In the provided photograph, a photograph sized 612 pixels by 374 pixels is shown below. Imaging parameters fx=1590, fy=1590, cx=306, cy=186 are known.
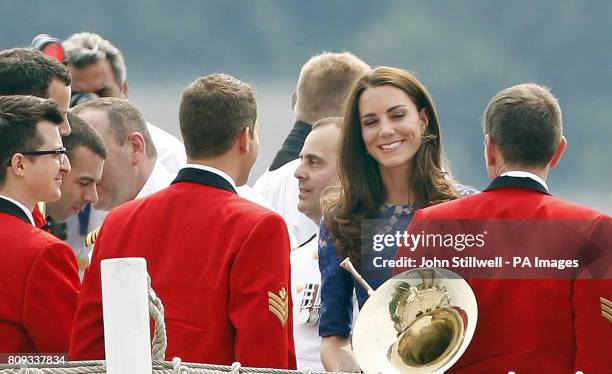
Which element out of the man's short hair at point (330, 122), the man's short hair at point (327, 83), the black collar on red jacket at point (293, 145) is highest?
the man's short hair at point (327, 83)

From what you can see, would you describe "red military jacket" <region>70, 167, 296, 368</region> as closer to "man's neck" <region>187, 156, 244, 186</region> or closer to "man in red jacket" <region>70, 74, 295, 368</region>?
"man in red jacket" <region>70, 74, 295, 368</region>

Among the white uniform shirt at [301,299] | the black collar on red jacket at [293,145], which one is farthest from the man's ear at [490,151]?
the black collar on red jacket at [293,145]

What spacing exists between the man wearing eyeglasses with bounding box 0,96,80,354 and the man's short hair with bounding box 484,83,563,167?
1.44 metres

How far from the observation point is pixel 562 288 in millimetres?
4699

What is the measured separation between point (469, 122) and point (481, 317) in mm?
4410

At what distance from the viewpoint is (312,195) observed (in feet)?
20.9

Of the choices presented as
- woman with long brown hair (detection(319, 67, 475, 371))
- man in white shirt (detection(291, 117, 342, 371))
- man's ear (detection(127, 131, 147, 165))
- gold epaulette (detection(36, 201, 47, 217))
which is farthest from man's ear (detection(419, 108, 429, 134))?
gold epaulette (detection(36, 201, 47, 217))

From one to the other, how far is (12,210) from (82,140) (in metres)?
1.16

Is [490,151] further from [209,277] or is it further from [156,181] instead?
[156,181]

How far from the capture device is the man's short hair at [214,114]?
5.19 metres

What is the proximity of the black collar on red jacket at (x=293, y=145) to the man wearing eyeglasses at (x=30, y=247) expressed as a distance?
212 centimetres

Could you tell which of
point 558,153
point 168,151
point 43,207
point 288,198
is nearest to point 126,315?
point 558,153

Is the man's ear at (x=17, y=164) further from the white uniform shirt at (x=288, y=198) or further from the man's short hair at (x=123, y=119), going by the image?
the white uniform shirt at (x=288, y=198)

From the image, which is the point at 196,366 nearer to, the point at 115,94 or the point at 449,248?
the point at 449,248
